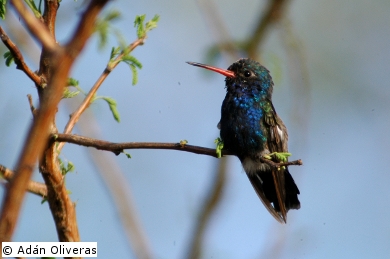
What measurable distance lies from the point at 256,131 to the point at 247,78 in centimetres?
59

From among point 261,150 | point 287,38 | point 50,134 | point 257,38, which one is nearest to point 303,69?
point 287,38

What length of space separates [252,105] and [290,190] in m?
0.79

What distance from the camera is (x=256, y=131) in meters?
4.51

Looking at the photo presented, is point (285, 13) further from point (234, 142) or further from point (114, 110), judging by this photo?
point (114, 110)

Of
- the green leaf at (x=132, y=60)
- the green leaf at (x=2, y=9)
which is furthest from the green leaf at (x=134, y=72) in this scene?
the green leaf at (x=2, y=9)

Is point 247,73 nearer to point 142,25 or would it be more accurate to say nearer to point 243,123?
point 243,123

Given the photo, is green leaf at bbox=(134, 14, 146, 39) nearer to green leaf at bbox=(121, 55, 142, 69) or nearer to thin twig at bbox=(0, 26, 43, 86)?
green leaf at bbox=(121, 55, 142, 69)

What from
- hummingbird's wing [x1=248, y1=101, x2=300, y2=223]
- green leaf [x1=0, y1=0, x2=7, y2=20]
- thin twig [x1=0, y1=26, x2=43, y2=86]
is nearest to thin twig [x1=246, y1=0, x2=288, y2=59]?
hummingbird's wing [x1=248, y1=101, x2=300, y2=223]

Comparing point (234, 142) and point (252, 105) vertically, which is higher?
point (252, 105)

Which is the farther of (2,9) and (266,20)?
(266,20)

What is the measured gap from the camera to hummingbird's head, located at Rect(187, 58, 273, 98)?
482cm

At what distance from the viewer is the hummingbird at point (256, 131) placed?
14.5 feet

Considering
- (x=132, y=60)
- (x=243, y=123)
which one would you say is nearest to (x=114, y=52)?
(x=132, y=60)

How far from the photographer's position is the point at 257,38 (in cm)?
475
